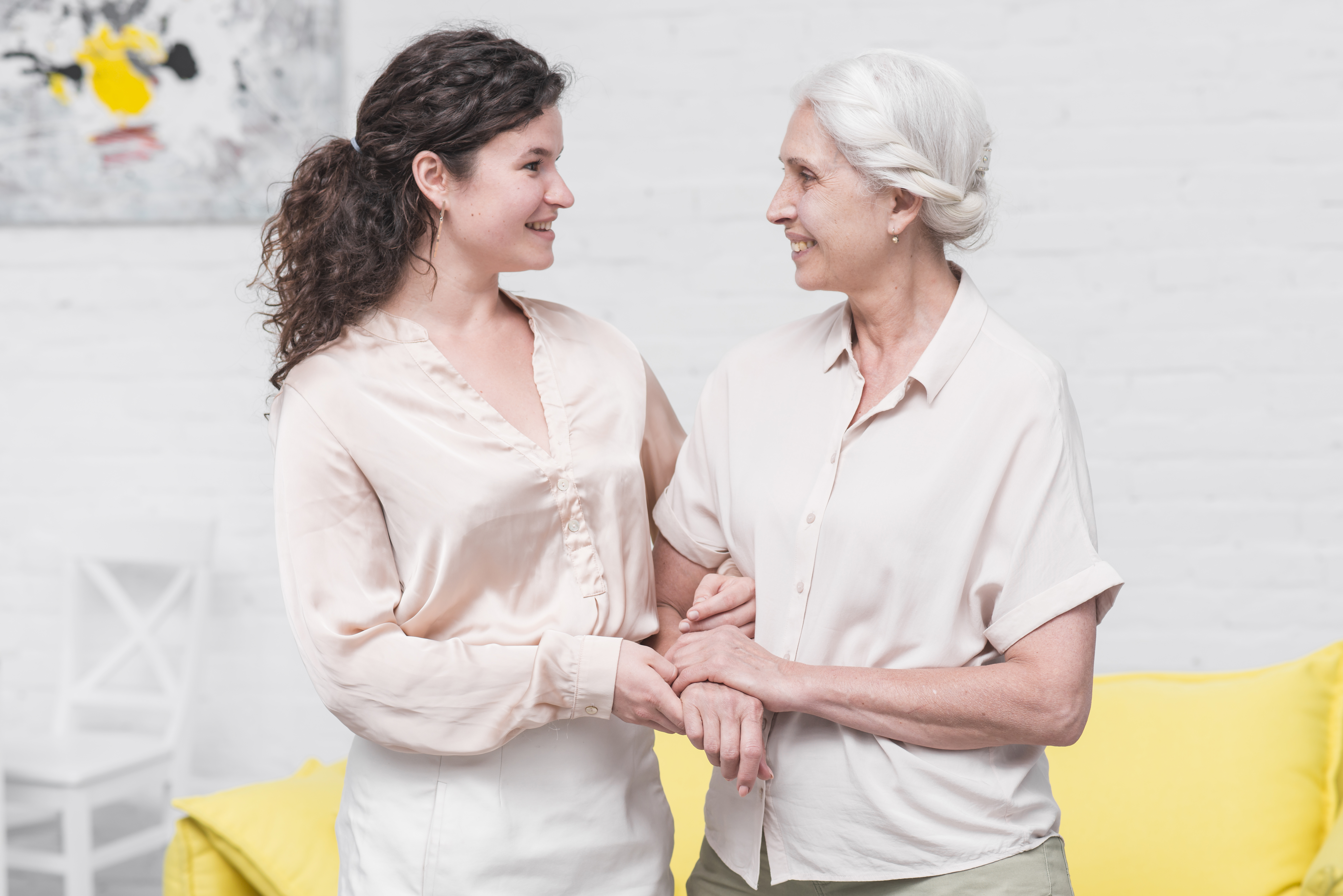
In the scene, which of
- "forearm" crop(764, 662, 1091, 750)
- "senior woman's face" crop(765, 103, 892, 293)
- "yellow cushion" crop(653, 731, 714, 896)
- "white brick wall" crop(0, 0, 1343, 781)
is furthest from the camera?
"white brick wall" crop(0, 0, 1343, 781)

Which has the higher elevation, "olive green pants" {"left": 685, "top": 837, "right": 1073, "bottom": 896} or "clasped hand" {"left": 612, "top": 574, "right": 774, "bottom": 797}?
"clasped hand" {"left": 612, "top": 574, "right": 774, "bottom": 797}

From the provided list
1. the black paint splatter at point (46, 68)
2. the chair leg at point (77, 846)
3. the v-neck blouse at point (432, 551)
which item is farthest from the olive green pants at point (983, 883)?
the black paint splatter at point (46, 68)

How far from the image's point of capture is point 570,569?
1.40 metres

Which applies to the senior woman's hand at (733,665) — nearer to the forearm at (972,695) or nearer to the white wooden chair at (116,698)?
the forearm at (972,695)

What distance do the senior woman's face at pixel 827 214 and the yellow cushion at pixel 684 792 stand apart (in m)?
1.00

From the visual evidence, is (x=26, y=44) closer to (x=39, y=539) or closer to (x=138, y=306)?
(x=138, y=306)

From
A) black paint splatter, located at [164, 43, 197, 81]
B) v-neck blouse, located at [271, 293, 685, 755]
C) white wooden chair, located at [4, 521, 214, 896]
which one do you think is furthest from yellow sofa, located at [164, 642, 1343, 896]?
black paint splatter, located at [164, 43, 197, 81]

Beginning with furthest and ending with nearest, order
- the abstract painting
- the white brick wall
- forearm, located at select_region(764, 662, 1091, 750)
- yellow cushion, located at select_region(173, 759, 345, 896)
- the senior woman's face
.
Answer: the abstract painting < the white brick wall < yellow cushion, located at select_region(173, 759, 345, 896) < the senior woman's face < forearm, located at select_region(764, 662, 1091, 750)

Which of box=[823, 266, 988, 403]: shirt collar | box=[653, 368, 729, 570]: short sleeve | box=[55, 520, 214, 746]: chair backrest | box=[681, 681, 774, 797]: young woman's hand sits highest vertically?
box=[823, 266, 988, 403]: shirt collar

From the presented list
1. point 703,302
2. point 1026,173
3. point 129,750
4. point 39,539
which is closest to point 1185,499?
point 1026,173

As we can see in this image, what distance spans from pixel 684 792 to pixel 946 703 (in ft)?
3.08

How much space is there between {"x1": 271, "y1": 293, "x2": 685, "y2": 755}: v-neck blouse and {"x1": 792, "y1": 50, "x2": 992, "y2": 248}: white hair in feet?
1.62

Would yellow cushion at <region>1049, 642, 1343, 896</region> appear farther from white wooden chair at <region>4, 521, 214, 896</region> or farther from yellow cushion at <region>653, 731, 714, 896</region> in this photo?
white wooden chair at <region>4, 521, 214, 896</region>

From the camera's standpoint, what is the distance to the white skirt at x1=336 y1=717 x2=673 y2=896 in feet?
4.42
